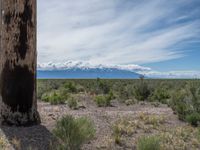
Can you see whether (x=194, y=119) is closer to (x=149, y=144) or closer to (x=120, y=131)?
(x=120, y=131)

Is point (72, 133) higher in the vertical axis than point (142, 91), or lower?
lower

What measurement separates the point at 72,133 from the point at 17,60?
2800 millimetres

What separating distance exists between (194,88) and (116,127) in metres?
5.55

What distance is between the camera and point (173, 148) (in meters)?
9.15

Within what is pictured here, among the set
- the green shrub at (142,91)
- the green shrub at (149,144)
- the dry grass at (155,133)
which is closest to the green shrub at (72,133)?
the dry grass at (155,133)

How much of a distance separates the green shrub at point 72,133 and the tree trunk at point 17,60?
5.49ft

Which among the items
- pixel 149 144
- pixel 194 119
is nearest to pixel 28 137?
pixel 149 144

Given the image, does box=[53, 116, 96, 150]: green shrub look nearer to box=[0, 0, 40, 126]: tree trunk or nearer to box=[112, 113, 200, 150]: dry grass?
box=[112, 113, 200, 150]: dry grass

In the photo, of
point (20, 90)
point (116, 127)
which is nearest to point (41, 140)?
point (20, 90)

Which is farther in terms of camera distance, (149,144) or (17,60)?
(17,60)

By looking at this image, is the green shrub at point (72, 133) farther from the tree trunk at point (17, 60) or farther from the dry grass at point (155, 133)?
the tree trunk at point (17, 60)

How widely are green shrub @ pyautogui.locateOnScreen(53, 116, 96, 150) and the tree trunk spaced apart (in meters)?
1.67

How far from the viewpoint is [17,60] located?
9.77m

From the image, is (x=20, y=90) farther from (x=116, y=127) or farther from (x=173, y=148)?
A: (x=173, y=148)
